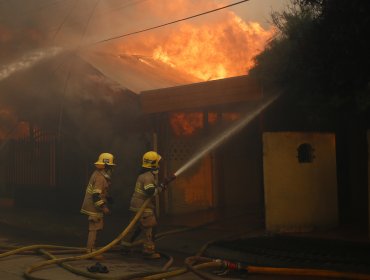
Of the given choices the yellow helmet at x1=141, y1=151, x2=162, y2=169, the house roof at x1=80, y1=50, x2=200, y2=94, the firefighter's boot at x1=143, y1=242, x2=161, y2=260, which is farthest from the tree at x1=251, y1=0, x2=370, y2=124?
the house roof at x1=80, y1=50, x2=200, y2=94

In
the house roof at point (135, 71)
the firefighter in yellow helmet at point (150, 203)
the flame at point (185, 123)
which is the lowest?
the firefighter in yellow helmet at point (150, 203)

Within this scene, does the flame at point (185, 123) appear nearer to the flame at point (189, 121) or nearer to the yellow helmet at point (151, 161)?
the flame at point (189, 121)

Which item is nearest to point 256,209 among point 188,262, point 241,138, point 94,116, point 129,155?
point 241,138

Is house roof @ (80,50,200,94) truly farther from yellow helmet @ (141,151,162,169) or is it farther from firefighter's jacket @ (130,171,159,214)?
firefighter's jacket @ (130,171,159,214)

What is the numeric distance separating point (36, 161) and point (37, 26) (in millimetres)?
4143

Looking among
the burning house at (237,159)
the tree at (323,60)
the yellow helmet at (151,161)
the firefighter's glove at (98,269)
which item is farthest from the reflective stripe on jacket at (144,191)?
the tree at (323,60)

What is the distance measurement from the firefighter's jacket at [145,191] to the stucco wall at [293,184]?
7.79 feet

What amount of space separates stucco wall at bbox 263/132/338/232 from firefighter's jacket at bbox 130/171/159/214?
237 cm

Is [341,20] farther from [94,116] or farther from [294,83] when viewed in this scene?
[94,116]

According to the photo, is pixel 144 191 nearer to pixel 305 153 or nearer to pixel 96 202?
pixel 96 202

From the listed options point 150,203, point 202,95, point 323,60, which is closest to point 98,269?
point 150,203

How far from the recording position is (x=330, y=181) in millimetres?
9438

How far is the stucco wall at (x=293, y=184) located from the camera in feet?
29.5

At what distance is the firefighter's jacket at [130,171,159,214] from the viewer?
7.64 metres
